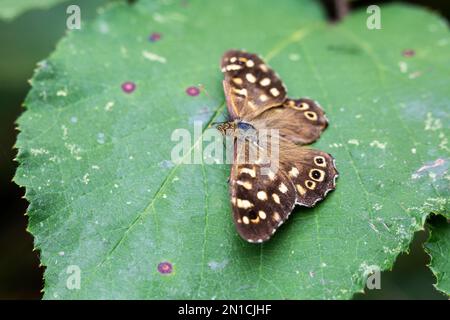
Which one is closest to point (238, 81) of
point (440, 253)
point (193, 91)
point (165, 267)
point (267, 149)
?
point (193, 91)

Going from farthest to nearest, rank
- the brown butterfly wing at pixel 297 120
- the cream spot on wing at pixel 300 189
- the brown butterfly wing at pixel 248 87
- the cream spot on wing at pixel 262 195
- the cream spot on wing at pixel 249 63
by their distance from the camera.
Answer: the cream spot on wing at pixel 249 63
the brown butterfly wing at pixel 248 87
the brown butterfly wing at pixel 297 120
the cream spot on wing at pixel 300 189
the cream spot on wing at pixel 262 195

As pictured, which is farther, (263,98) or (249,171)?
(263,98)

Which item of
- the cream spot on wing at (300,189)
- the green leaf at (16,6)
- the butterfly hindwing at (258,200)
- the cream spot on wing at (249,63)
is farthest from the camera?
the green leaf at (16,6)

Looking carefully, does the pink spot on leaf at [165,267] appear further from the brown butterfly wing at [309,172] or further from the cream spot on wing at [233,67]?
the cream spot on wing at [233,67]

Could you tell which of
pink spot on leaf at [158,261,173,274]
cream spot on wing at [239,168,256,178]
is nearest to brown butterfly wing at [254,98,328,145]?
cream spot on wing at [239,168,256,178]

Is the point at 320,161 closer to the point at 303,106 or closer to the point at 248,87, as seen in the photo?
the point at 303,106

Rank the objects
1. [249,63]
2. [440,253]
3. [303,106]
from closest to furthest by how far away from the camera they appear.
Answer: [440,253]
[303,106]
[249,63]

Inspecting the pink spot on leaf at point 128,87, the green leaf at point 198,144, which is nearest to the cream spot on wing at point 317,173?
the green leaf at point 198,144
